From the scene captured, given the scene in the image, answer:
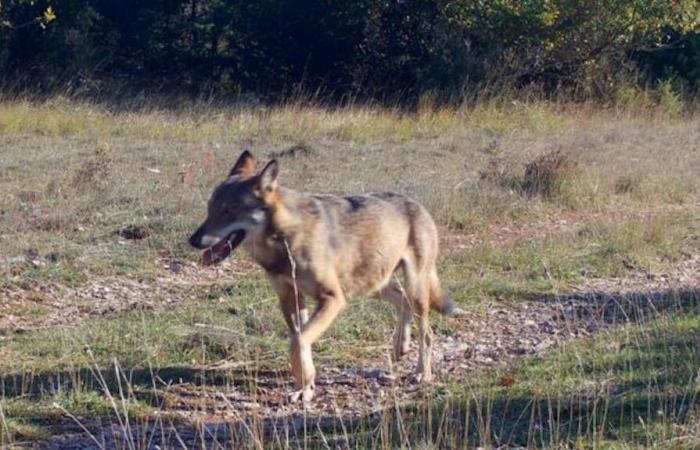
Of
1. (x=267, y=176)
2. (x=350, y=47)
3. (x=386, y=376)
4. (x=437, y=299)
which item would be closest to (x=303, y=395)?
(x=386, y=376)

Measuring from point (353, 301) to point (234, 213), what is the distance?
7.28ft

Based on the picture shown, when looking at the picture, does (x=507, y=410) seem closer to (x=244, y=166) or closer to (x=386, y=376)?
(x=386, y=376)

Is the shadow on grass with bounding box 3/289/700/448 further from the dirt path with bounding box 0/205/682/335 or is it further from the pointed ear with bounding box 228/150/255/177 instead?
the dirt path with bounding box 0/205/682/335

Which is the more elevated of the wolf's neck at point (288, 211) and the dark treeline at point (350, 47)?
the wolf's neck at point (288, 211)

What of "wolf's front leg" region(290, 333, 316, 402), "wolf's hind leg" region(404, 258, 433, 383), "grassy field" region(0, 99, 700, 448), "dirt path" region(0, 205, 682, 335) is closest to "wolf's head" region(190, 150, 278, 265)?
"wolf's front leg" region(290, 333, 316, 402)

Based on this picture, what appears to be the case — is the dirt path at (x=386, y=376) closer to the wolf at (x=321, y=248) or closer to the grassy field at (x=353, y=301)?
the grassy field at (x=353, y=301)

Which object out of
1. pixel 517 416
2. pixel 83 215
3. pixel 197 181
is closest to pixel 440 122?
pixel 197 181

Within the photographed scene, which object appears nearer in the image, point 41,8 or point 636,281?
point 636,281

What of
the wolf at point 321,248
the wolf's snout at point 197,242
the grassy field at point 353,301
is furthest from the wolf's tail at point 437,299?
the wolf's snout at point 197,242

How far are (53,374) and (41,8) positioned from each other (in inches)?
813

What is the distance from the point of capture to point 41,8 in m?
26.8

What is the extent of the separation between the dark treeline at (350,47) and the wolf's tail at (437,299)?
51.0 feet

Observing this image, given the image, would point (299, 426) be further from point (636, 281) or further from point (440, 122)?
point (440, 122)

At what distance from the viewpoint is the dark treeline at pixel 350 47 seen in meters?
24.6
